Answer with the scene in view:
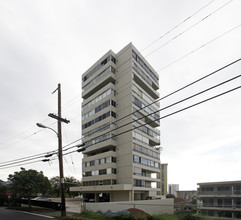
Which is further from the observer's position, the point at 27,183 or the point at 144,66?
the point at 144,66

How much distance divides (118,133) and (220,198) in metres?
38.0

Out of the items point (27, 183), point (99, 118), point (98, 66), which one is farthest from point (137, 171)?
point (98, 66)

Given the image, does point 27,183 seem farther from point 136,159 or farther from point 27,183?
point 136,159

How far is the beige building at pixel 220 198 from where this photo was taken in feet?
194

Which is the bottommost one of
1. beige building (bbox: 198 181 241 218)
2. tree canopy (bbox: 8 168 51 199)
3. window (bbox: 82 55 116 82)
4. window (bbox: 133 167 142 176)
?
beige building (bbox: 198 181 241 218)

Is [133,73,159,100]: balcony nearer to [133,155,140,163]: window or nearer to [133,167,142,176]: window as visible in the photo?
[133,155,140,163]: window

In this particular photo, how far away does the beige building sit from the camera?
5922 centimetres

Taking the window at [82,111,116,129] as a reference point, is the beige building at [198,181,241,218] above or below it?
below

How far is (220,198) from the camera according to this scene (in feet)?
206

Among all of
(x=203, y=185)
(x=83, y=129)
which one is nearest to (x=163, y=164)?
(x=203, y=185)

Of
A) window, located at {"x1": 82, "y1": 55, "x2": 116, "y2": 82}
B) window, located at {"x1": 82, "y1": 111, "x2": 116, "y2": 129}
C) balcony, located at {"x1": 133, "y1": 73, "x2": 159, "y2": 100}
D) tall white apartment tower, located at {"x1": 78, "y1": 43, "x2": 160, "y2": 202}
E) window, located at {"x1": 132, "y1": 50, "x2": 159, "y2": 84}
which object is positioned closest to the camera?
tall white apartment tower, located at {"x1": 78, "y1": 43, "x2": 160, "y2": 202}

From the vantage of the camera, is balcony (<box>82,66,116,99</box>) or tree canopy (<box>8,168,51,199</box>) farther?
balcony (<box>82,66,116,99</box>)

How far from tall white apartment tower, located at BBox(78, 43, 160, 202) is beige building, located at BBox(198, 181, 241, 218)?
18904mm

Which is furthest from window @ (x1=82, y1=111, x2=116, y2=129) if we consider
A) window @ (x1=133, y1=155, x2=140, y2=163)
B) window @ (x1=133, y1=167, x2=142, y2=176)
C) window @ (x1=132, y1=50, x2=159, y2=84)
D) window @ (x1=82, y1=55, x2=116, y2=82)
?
window @ (x1=132, y1=50, x2=159, y2=84)
